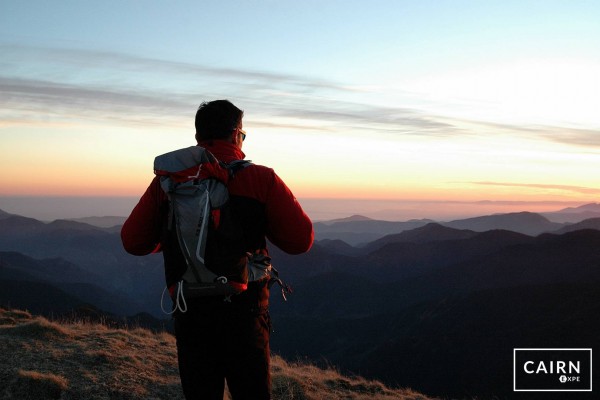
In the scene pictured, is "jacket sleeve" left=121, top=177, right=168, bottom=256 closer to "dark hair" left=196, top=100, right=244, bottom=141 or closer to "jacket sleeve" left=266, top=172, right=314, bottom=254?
"dark hair" left=196, top=100, right=244, bottom=141

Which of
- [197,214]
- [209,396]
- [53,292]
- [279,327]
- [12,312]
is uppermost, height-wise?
[197,214]

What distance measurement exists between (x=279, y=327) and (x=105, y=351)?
123 m

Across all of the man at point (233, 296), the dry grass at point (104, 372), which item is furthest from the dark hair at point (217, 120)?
the dry grass at point (104, 372)

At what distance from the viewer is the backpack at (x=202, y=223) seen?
2959mm

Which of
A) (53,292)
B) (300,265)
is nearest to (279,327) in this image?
(53,292)

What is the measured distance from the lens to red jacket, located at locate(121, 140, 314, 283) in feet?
10.0

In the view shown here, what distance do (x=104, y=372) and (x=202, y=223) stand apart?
4.75 m

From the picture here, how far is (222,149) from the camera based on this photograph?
321cm

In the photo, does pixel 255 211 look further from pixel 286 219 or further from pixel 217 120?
pixel 217 120

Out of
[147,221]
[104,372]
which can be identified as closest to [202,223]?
[147,221]

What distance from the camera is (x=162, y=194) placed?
124 inches

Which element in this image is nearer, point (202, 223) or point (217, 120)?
point (202, 223)

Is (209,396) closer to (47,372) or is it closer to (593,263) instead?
(47,372)

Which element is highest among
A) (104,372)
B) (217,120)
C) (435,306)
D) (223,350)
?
(217,120)
